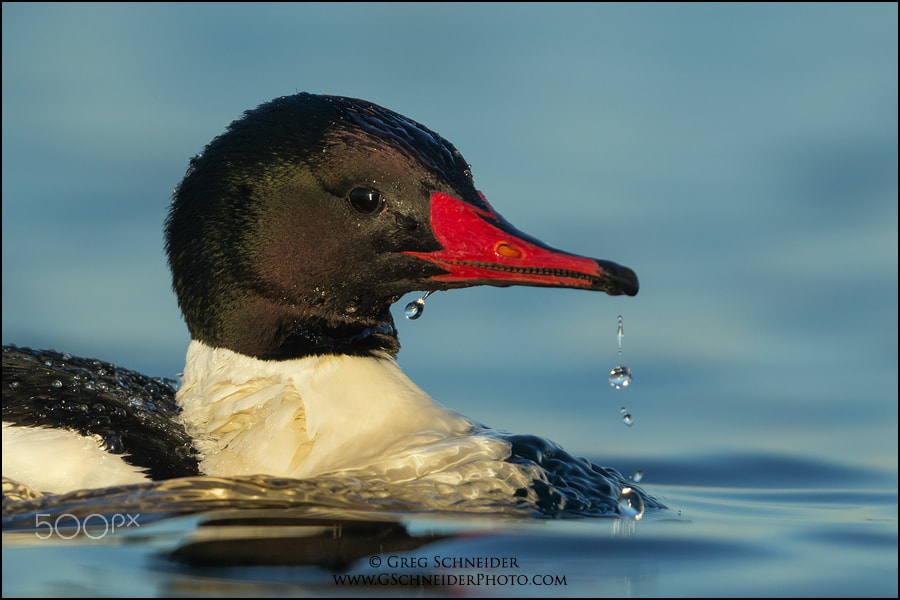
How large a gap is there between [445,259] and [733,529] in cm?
170

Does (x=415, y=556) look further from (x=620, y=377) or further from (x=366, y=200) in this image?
(x=620, y=377)

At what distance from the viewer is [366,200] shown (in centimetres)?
545

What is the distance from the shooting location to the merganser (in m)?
5.30

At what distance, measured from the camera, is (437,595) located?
3725 mm

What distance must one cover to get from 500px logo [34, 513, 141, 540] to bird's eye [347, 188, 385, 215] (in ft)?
5.58

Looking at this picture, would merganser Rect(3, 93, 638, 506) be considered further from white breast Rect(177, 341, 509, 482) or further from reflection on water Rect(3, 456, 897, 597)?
reflection on water Rect(3, 456, 897, 597)

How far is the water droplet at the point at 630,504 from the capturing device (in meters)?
5.26

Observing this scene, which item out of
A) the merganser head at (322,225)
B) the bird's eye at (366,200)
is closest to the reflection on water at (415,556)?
the merganser head at (322,225)

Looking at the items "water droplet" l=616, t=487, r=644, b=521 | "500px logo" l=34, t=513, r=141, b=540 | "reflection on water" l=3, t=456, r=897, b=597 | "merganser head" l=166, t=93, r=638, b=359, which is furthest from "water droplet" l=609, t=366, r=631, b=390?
"500px logo" l=34, t=513, r=141, b=540

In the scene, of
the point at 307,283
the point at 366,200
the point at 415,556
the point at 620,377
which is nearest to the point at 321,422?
the point at 307,283

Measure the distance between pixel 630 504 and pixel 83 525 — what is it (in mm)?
2269

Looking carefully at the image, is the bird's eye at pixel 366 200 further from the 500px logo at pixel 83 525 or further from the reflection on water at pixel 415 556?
the 500px logo at pixel 83 525

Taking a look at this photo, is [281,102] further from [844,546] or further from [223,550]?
[844,546]

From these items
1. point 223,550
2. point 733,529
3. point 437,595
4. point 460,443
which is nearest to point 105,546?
point 223,550
